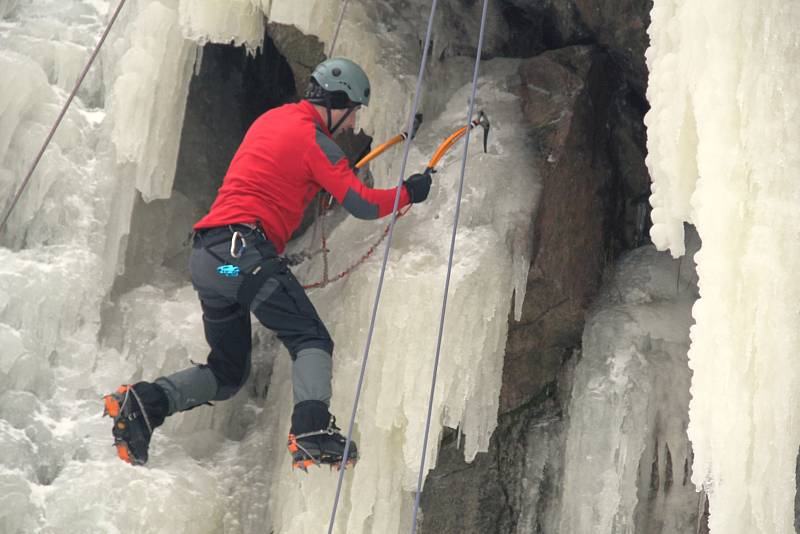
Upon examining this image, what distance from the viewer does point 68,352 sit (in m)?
5.39

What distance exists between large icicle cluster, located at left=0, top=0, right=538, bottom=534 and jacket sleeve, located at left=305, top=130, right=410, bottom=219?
56 centimetres

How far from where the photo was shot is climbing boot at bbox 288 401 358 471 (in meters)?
4.28

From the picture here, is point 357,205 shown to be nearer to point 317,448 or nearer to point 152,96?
point 317,448

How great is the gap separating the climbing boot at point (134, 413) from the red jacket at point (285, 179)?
72 cm

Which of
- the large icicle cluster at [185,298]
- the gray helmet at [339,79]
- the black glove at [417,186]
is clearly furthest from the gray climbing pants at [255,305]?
the gray helmet at [339,79]

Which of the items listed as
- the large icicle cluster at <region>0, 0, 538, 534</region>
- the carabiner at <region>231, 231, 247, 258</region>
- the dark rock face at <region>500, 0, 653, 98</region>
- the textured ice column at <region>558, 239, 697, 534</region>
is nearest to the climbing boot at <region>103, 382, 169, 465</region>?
the large icicle cluster at <region>0, 0, 538, 534</region>

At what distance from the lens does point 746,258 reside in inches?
147

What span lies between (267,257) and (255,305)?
0.67ft

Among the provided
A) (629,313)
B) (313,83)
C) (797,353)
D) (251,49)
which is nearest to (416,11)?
(251,49)

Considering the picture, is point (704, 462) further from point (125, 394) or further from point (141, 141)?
point (141, 141)

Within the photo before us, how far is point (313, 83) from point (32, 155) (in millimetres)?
1606

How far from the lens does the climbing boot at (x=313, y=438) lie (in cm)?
428

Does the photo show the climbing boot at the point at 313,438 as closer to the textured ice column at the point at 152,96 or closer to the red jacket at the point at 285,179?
the red jacket at the point at 285,179

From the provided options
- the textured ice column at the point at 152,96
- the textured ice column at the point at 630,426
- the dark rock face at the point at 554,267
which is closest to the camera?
the textured ice column at the point at 630,426
